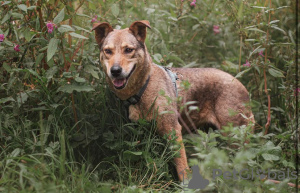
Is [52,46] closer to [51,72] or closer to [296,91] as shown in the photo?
[51,72]

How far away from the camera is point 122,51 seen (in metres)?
3.61

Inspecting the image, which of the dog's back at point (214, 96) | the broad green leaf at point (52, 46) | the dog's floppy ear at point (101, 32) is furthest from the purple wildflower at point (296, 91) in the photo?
the broad green leaf at point (52, 46)

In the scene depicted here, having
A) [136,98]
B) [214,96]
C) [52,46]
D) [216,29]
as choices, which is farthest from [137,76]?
[216,29]

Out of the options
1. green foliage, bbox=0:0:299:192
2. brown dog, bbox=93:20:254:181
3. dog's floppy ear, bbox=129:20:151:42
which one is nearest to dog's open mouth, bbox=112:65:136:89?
brown dog, bbox=93:20:254:181

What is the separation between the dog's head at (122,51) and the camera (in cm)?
346

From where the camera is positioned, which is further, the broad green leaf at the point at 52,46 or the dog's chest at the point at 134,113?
the dog's chest at the point at 134,113

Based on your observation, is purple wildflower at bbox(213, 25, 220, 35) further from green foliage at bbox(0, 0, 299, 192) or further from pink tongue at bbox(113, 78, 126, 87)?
pink tongue at bbox(113, 78, 126, 87)

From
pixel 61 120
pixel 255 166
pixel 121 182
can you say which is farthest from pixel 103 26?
pixel 255 166

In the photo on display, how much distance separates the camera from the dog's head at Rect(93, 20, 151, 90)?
3.46 m

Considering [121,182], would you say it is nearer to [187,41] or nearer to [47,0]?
[47,0]

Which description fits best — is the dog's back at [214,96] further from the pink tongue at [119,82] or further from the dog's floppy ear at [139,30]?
the pink tongue at [119,82]

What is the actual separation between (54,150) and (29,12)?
1464 mm

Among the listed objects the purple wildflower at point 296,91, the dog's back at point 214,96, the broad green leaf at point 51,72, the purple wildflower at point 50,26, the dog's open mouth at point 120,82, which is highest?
the purple wildflower at point 50,26

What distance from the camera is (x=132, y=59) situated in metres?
3.59
